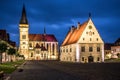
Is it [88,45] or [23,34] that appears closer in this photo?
[88,45]

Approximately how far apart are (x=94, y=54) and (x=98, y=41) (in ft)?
15.0

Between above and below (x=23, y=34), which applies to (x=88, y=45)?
below

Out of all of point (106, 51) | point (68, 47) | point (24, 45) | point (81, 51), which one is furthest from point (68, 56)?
point (24, 45)

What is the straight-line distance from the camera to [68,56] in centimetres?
10556

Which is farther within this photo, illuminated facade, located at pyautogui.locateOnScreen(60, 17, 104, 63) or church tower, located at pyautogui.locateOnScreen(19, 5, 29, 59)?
church tower, located at pyautogui.locateOnScreen(19, 5, 29, 59)

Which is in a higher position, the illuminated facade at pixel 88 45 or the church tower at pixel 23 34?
the church tower at pixel 23 34

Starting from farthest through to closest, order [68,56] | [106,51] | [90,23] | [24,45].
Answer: [24,45]
[106,51]
[68,56]
[90,23]

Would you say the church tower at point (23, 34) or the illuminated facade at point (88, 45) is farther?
the church tower at point (23, 34)

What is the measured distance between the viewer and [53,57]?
199 m

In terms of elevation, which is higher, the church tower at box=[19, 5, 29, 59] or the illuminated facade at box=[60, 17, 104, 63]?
Answer: the church tower at box=[19, 5, 29, 59]

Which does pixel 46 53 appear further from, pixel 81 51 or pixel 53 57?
pixel 81 51

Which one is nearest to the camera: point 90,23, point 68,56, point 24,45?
point 90,23

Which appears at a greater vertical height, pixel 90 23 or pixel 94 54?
pixel 90 23

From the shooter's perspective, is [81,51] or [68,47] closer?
[81,51]
